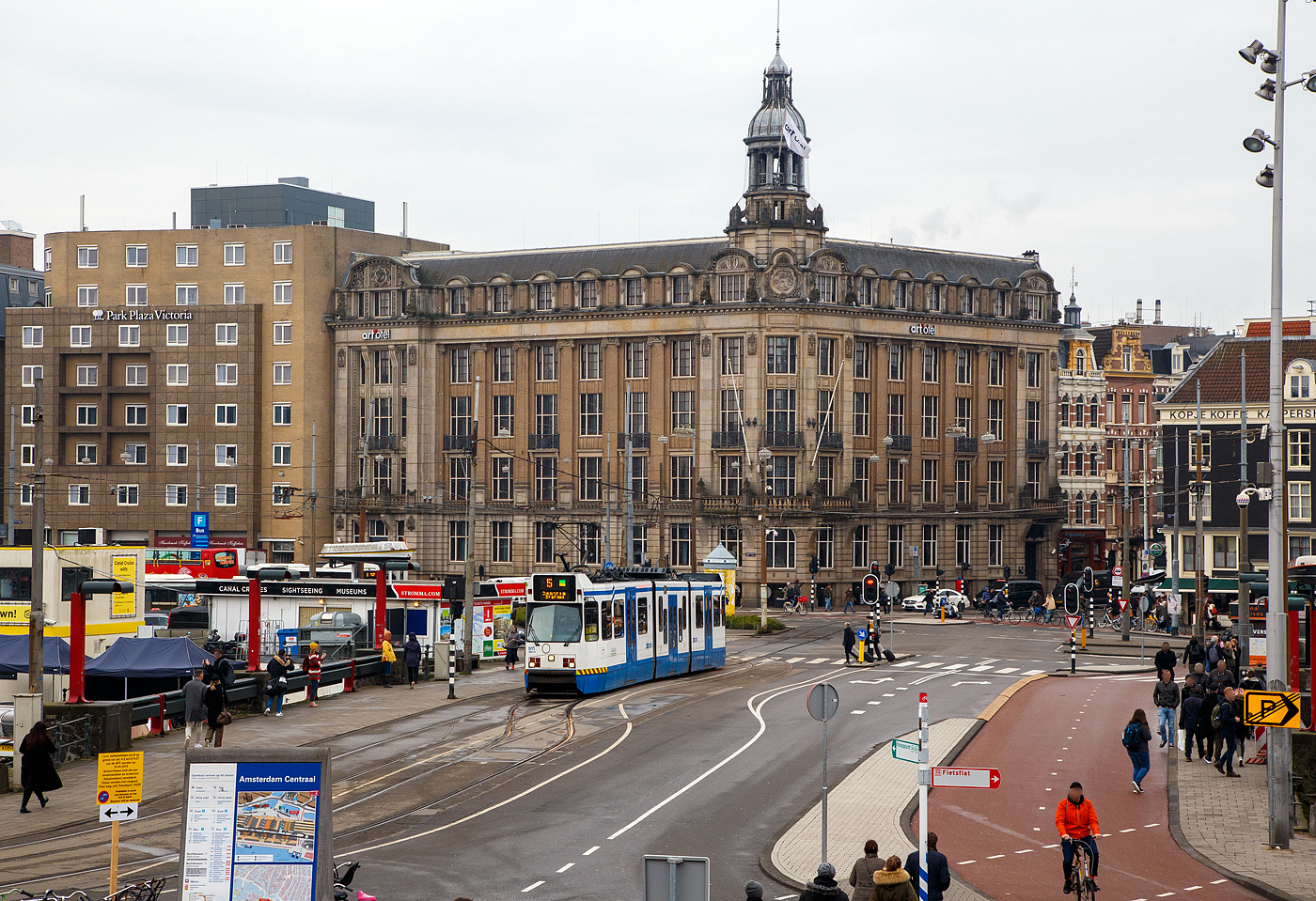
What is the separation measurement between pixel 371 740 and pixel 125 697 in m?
8.06

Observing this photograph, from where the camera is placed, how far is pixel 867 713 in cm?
3894

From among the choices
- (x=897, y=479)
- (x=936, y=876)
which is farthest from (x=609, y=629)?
(x=897, y=479)

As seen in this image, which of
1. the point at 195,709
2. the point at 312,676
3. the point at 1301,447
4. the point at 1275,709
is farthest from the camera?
the point at 1301,447

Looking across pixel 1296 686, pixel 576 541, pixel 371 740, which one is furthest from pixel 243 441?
pixel 1296 686

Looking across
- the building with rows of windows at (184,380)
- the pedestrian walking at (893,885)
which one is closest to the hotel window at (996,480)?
the building with rows of windows at (184,380)

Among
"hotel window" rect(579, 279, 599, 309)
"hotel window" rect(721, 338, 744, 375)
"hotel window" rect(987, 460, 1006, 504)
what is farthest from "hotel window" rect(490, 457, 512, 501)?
"hotel window" rect(987, 460, 1006, 504)

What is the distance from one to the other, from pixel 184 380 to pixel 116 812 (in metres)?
85.2

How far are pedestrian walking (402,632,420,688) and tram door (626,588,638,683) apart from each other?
653 centimetres

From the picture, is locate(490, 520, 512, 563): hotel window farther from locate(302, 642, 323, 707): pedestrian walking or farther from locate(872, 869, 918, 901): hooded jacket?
locate(872, 869, 918, 901): hooded jacket

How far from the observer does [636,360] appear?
301ft

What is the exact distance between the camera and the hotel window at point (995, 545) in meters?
92.7

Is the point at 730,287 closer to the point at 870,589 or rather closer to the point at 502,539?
the point at 502,539

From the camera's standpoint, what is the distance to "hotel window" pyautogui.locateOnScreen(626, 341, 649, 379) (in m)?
91.4

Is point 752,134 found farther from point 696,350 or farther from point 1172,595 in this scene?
point 1172,595
